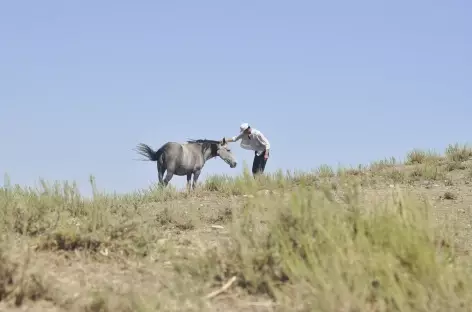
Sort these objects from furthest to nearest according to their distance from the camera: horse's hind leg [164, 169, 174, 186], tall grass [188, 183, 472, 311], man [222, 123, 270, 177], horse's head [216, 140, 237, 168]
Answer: horse's head [216, 140, 237, 168] < horse's hind leg [164, 169, 174, 186] < man [222, 123, 270, 177] < tall grass [188, 183, 472, 311]

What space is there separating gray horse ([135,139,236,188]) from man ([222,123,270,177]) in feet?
6.36

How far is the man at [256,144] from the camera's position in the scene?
18.3 metres

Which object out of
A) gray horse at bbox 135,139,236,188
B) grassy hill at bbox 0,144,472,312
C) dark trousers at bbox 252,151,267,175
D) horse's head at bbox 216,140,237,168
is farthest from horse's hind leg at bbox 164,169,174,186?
grassy hill at bbox 0,144,472,312

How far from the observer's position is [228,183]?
38.4 feet

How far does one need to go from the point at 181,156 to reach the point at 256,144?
8.25 feet

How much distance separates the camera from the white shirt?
18.3 m

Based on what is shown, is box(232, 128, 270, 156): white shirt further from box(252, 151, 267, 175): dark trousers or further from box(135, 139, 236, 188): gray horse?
box(135, 139, 236, 188): gray horse

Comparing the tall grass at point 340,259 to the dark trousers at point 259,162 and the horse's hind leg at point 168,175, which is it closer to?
the dark trousers at point 259,162

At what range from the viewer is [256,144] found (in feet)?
60.5

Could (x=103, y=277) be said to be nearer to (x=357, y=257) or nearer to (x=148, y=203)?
(x=357, y=257)

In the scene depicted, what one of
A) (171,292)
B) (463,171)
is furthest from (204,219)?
(463,171)

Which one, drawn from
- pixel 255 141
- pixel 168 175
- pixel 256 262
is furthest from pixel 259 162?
pixel 256 262

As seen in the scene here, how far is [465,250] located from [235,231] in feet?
7.48

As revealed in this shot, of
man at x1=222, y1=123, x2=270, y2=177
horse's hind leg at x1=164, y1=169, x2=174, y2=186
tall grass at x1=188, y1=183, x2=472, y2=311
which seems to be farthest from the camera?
horse's hind leg at x1=164, y1=169, x2=174, y2=186
